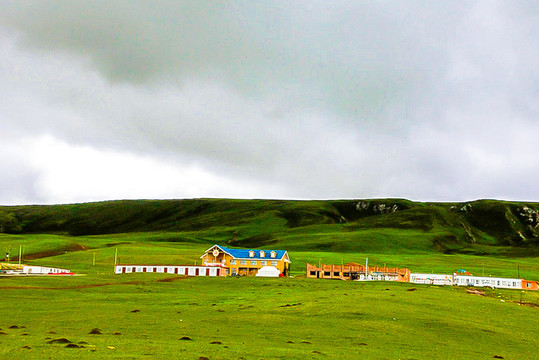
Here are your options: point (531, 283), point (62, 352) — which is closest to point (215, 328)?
point (62, 352)

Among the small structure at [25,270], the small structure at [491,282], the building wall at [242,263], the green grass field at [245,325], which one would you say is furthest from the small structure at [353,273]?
the small structure at [25,270]

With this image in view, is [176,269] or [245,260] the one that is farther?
[245,260]

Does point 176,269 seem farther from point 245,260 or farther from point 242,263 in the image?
point 245,260

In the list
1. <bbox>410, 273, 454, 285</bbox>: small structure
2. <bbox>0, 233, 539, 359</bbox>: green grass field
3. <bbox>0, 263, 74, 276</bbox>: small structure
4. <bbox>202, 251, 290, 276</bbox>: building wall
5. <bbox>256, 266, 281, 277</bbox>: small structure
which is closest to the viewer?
<bbox>0, 233, 539, 359</bbox>: green grass field

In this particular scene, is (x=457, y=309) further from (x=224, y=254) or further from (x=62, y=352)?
(x=224, y=254)

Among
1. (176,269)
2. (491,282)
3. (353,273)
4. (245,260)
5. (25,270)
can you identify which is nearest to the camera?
(25,270)

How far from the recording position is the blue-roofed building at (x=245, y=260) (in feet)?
437

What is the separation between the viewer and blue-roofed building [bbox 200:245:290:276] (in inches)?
5246

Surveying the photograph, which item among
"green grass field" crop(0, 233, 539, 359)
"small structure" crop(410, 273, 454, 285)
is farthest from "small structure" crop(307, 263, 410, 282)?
"green grass field" crop(0, 233, 539, 359)

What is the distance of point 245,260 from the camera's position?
134875 mm

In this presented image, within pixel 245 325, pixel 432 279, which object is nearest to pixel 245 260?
pixel 432 279

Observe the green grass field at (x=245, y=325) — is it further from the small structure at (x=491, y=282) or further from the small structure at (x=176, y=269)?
the small structure at (x=176, y=269)

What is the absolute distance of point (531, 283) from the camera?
411 ft

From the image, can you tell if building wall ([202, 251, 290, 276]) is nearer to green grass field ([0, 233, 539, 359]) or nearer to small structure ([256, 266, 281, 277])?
small structure ([256, 266, 281, 277])
